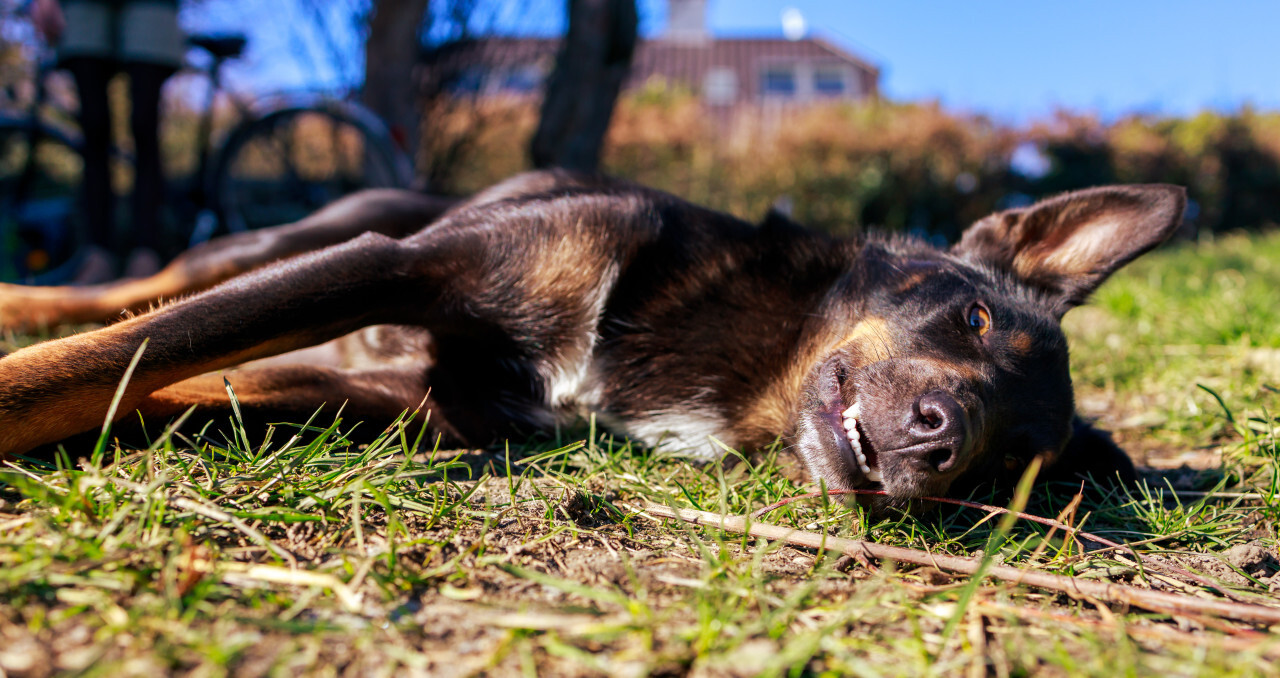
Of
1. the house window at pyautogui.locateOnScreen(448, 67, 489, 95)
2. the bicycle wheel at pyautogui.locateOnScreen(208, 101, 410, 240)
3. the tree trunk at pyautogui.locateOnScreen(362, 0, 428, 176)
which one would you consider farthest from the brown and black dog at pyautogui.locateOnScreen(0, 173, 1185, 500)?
the house window at pyautogui.locateOnScreen(448, 67, 489, 95)

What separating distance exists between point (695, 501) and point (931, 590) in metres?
0.76

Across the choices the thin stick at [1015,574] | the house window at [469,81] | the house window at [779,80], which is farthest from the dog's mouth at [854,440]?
the house window at [779,80]

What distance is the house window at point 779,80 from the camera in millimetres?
33312

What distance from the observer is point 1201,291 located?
5.64 meters

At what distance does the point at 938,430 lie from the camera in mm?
2135

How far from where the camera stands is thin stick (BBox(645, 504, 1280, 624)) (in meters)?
1.63

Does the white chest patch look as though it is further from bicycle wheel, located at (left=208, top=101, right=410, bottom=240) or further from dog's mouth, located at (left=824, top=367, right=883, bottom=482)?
bicycle wheel, located at (left=208, top=101, right=410, bottom=240)

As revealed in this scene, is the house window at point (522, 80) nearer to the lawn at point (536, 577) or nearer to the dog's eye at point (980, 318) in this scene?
the lawn at point (536, 577)

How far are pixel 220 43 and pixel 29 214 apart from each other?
2.63 metres

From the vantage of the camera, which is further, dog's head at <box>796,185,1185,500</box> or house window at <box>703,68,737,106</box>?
house window at <box>703,68,737,106</box>

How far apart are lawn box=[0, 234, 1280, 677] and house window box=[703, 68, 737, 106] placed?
3004 centimetres

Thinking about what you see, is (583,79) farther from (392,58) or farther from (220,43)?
(220,43)

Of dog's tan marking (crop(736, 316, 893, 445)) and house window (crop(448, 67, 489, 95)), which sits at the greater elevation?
house window (crop(448, 67, 489, 95))

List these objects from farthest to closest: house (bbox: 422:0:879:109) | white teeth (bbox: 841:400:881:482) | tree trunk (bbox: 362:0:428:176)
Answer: house (bbox: 422:0:879:109) < tree trunk (bbox: 362:0:428:176) < white teeth (bbox: 841:400:881:482)
